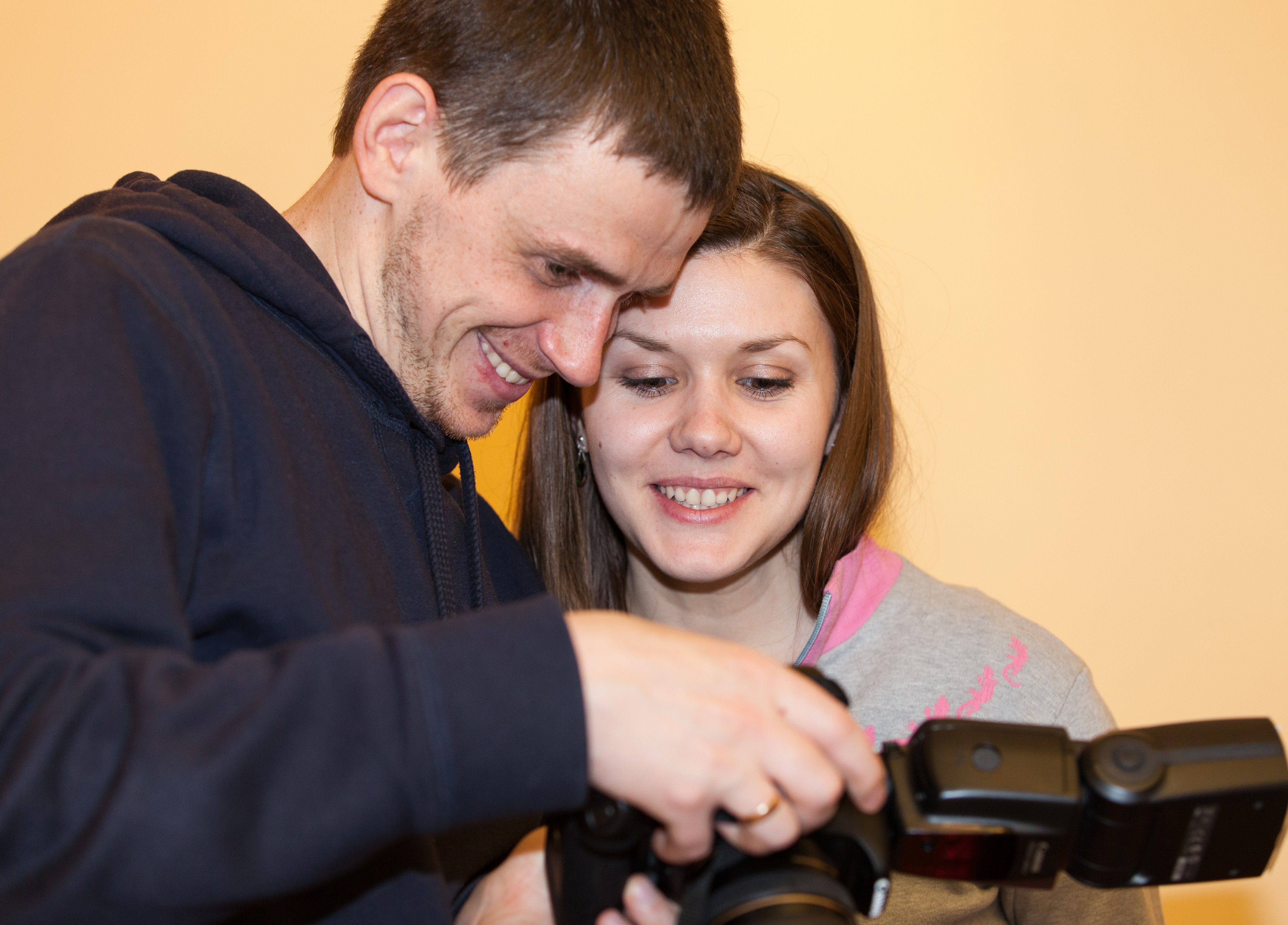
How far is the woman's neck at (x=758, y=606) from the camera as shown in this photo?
1396 millimetres

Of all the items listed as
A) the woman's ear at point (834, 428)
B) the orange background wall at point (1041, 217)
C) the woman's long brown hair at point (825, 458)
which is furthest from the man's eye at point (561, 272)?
the orange background wall at point (1041, 217)

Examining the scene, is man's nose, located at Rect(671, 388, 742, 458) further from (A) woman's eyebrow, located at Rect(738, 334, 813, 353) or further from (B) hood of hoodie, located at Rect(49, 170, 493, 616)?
(B) hood of hoodie, located at Rect(49, 170, 493, 616)

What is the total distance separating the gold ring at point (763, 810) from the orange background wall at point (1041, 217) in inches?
49.7

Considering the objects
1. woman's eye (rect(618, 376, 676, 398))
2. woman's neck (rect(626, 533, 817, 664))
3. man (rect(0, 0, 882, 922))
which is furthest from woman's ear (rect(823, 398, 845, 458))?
man (rect(0, 0, 882, 922))

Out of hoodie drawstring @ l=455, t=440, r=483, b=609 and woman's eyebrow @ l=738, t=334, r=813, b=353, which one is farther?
woman's eyebrow @ l=738, t=334, r=813, b=353

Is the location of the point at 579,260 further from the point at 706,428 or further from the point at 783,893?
the point at 783,893

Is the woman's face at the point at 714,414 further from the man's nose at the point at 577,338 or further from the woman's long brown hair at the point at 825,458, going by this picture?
the man's nose at the point at 577,338

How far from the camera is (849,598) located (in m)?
1.33

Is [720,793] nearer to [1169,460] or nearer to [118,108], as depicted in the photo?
[1169,460]

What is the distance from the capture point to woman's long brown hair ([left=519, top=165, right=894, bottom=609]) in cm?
129

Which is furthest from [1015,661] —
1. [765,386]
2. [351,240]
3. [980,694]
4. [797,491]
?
[351,240]

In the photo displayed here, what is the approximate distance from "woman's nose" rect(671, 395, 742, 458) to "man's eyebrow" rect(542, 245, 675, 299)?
0.86ft

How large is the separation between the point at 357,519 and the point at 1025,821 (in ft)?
1.78

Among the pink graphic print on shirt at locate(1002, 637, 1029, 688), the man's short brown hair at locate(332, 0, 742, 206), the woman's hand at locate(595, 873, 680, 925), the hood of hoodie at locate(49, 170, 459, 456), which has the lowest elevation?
the pink graphic print on shirt at locate(1002, 637, 1029, 688)
